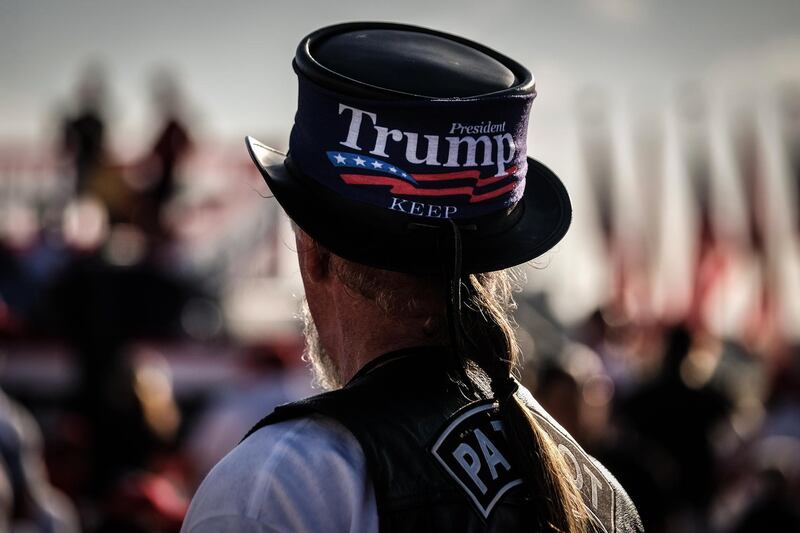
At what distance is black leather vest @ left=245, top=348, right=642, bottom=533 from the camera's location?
4.26 feet

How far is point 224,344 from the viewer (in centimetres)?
885

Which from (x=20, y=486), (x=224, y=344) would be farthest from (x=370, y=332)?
(x=224, y=344)

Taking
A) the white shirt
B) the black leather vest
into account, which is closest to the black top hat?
the black leather vest

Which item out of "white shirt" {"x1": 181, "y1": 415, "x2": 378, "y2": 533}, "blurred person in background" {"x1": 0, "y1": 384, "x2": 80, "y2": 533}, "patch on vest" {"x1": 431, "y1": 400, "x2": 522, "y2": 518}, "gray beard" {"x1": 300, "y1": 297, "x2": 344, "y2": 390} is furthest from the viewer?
"blurred person in background" {"x1": 0, "y1": 384, "x2": 80, "y2": 533}

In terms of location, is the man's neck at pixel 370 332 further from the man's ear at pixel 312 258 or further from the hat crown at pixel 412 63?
the hat crown at pixel 412 63

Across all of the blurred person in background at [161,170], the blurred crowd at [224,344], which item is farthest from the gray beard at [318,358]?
the blurred person in background at [161,170]

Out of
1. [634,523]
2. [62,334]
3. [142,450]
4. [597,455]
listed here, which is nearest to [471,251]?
[634,523]

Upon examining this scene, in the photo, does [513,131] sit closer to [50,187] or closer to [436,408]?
[436,408]

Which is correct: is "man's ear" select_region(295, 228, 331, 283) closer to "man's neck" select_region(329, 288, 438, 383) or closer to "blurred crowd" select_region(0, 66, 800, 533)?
"man's neck" select_region(329, 288, 438, 383)

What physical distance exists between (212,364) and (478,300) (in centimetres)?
729

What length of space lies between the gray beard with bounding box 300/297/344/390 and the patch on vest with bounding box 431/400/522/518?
269 millimetres

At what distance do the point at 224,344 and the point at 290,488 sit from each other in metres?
7.75

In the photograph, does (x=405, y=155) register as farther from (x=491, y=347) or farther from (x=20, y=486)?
(x=20, y=486)

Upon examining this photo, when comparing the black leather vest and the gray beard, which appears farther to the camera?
the gray beard
